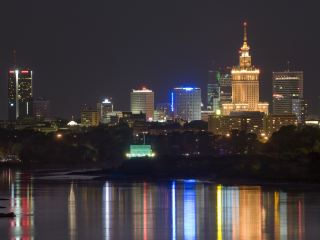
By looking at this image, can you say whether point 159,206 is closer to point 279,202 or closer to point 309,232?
point 279,202

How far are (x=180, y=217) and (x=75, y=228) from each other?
8730 millimetres

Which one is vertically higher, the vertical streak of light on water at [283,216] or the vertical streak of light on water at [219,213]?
the vertical streak of light on water at [283,216]

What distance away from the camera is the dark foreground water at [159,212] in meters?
68.6

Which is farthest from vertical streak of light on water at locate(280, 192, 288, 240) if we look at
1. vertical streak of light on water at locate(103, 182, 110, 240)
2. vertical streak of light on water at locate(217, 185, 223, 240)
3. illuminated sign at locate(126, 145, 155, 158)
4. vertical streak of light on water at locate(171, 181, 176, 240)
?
illuminated sign at locate(126, 145, 155, 158)

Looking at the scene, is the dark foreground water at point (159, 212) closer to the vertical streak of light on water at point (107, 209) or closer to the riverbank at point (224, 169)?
the vertical streak of light on water at point (107, 209)

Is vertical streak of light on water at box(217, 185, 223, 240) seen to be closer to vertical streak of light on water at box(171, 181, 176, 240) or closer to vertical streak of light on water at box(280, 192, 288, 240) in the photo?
vertical streak of light on water at box(171, 181, 176, 240)

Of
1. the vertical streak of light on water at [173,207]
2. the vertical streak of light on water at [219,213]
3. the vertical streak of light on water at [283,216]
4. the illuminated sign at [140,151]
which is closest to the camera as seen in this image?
the vertical streak of light on water at [283,216]

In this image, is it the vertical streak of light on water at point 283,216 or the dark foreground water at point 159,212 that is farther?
the dark foreground water at point 159,212

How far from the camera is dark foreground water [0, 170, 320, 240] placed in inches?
2702

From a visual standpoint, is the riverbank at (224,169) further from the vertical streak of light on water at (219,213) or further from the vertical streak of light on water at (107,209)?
the vertical streak of light on water at (107,209)

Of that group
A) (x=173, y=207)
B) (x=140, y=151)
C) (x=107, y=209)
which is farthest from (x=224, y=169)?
(x=107, y=209)

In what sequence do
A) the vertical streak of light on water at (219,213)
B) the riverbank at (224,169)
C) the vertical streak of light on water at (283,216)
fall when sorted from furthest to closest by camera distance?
the riverbank at (224,169) → the vertical streak of light on water at (219,213) → the vertical streak of light on water at (283,216)

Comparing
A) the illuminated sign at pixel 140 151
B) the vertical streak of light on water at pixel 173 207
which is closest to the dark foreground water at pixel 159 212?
the vertical streak of light on water at pixel 173 207

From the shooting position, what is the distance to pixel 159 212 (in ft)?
266
